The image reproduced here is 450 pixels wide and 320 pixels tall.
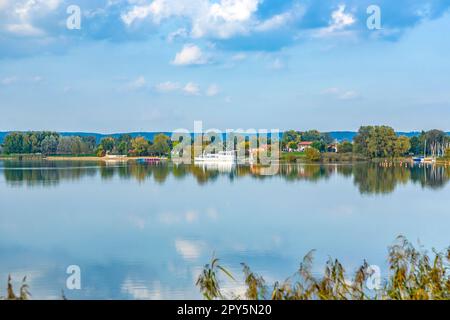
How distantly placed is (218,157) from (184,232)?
45.2m

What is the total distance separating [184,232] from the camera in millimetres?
11938

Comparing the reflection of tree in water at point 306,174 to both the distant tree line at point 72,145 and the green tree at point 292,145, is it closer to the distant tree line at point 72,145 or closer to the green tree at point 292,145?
the green tree at point 292,145

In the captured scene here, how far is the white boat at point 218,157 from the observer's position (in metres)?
56.4

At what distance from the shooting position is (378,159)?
178ft

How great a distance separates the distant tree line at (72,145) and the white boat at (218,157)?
18.4ft

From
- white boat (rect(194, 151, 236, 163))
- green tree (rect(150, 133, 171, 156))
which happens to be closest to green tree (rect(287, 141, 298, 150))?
white boat (rect(194, 151, 236, 163))

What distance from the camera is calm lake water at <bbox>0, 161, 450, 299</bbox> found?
7930 mm

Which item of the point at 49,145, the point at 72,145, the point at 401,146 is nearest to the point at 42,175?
the point at 401,146

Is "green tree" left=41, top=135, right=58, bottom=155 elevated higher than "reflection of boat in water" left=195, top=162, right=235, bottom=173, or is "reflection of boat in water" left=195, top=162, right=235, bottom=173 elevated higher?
"green tree" left=41, top=135, right=58, bottom=155

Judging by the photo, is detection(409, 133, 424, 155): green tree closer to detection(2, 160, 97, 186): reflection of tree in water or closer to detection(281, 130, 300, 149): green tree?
detection(281, 130, 300, 149): green tree

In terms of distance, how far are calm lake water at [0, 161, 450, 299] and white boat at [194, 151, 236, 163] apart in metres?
34.0

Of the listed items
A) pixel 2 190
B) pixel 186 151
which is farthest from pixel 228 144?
pixel 2 190

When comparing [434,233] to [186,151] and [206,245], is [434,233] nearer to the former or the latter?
A: [206,245]
